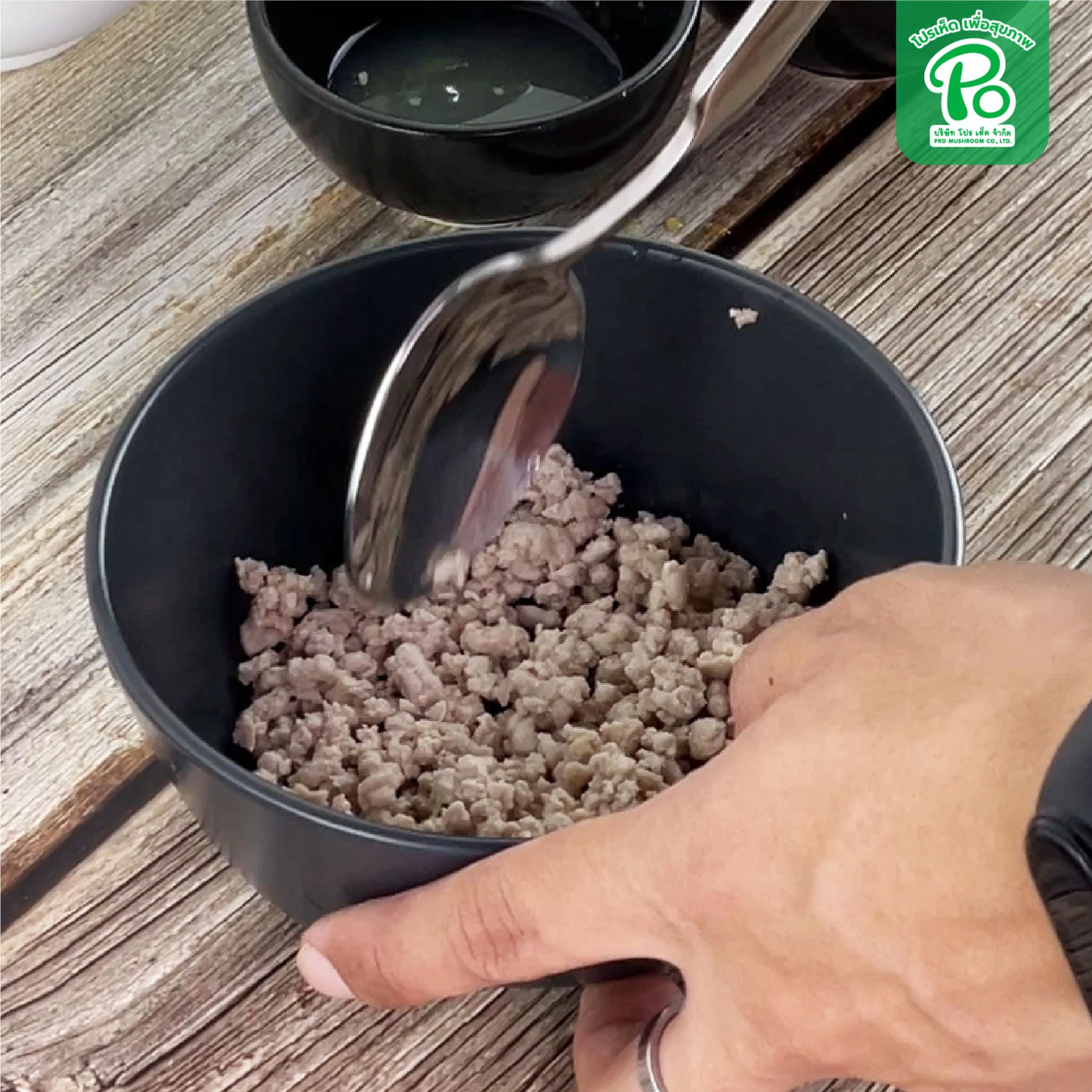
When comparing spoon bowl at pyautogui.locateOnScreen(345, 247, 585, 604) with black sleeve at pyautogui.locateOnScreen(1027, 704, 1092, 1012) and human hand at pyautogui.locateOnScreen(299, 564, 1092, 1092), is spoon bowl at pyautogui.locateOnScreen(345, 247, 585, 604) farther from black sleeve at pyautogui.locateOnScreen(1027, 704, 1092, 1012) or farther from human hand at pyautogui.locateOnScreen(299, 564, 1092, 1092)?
black sleeve at pyautogui.locateOnScreen(1027, 704, 1092, 1012)

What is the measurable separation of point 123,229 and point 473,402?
0.94 feet

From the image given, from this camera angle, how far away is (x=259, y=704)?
1.89ft

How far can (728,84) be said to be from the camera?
481 millimetres

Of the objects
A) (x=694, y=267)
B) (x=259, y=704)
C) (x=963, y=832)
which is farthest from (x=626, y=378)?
(x=963, y=832)

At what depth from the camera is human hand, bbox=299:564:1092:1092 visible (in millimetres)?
352

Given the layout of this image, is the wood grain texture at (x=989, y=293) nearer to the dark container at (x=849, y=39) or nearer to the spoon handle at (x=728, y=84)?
the dark container at (x=849, y=39)

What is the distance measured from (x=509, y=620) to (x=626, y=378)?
0.39ft

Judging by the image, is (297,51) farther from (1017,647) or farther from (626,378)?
(1017,647)

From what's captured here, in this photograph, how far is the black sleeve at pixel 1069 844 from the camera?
1.03 ft

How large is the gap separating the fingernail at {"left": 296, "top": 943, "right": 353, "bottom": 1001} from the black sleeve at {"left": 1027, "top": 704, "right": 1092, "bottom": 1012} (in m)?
0.24

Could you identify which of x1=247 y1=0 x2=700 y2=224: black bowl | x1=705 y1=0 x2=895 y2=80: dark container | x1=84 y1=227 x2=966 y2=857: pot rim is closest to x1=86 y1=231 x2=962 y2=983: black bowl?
x1=84 y1=227 x2=966 y2=857: pot rim

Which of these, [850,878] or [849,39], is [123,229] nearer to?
[849,39]

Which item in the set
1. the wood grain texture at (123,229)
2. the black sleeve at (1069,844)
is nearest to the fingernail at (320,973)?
the wood grain texture at (123,229)

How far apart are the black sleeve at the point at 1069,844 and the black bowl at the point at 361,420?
0.52 ft
